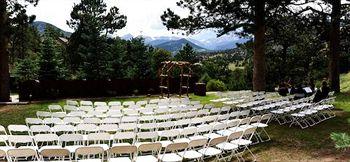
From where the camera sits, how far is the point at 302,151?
1088cm

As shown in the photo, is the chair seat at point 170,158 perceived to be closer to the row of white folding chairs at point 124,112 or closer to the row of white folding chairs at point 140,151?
the row of white folding chairs at point 140,151

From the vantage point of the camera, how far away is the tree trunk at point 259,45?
72.2 feet

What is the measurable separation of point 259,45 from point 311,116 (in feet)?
26.3

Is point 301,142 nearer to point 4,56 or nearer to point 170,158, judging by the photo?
point 170,158

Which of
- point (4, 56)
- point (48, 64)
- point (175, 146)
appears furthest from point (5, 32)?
point (175, 146)

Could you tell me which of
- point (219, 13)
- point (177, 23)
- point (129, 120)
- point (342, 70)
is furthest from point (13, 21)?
point (342, 70)

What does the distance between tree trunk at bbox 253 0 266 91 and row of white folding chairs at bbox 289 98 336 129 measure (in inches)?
264

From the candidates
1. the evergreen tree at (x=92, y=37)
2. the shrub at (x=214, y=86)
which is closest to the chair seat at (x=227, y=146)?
the shrub at (x=214, y=86)

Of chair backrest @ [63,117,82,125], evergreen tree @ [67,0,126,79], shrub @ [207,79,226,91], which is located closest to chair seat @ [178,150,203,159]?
chair backrest @ [63,117,82,125]

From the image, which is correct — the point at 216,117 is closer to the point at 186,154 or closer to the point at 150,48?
the point at 186,154

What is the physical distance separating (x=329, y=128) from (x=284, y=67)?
90.5 feet

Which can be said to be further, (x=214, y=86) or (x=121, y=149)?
(x=214, y=86)

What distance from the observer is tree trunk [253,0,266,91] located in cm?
2200

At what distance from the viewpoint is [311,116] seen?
1578 centimetres
